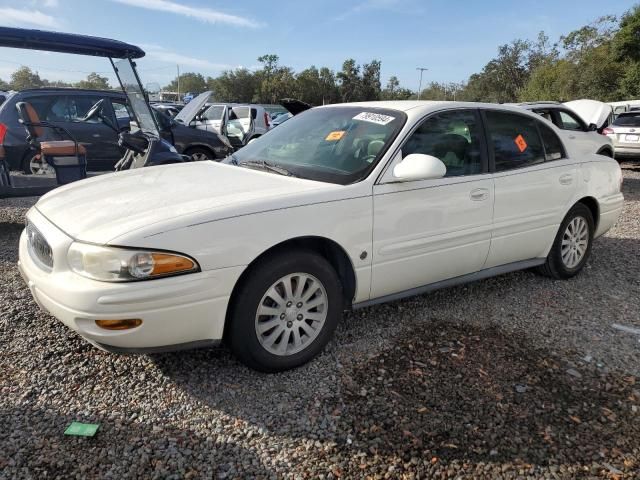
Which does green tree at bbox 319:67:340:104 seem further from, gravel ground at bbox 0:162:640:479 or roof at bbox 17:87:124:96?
gravel ground at bbox 0:162:640:479

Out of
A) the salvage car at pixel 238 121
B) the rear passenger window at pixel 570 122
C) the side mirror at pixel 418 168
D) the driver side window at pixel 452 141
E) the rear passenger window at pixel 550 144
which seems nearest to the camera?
the side mirror at pixel 418 168

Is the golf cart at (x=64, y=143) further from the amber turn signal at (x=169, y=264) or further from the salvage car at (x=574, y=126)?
the salvage car at (x=574, y=126)

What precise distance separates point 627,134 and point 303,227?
12.3m

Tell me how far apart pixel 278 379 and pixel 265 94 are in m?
58.7

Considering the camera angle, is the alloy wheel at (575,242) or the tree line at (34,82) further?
the tree line at (34,82)

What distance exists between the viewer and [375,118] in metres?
3.54

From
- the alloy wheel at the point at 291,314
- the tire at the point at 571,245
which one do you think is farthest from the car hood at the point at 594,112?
the alloy wheel at the point at 291,314

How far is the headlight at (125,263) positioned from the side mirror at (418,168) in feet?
4.64

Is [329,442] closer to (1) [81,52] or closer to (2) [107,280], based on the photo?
(2) [107,280]

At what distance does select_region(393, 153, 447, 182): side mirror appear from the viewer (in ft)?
9.90

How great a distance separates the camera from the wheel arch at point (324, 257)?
2.66m

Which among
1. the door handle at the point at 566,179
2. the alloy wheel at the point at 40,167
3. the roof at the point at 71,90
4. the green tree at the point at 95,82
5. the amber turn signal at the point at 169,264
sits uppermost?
the green tree at the point at 95,82

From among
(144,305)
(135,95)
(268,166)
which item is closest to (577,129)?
(135,95)

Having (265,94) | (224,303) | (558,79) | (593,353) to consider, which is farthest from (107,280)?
(265,94)
